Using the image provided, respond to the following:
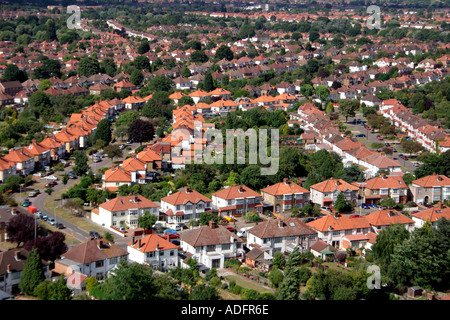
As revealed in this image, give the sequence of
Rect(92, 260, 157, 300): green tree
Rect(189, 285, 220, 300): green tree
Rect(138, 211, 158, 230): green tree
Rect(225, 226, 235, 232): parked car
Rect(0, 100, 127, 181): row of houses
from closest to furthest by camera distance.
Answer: Rect(92, 260, 157, 300): green tree → Rect(189, 285, 220, 300): green tree → Rect(138, 211, 158, 230): green tree → Rect(225, 226, 235, 232): parked car → Rect(0, 100, 127, 181): row of houses

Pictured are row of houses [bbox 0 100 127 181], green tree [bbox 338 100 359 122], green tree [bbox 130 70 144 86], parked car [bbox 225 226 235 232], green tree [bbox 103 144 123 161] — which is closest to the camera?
parked car [bbox 225 226 235 232]

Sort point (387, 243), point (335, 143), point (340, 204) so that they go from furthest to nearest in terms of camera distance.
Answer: point (335, 143) → point (340, 204) → point (387, 243)

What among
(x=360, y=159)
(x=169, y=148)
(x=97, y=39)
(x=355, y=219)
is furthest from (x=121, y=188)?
(x=97, y=39)

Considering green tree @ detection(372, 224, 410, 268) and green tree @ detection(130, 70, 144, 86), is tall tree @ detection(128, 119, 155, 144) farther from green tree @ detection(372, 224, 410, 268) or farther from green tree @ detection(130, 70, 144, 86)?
green tree @ detection(372, 224, 410, 268)

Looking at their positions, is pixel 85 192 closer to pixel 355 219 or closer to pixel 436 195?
pixel 355 219

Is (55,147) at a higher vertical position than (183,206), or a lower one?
higher

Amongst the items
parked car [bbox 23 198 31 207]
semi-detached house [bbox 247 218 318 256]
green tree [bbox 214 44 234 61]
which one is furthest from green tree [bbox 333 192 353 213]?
green tree [bbox 214 44 234 61]

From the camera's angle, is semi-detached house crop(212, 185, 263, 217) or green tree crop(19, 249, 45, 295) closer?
green tree crop(19, 249, 45, 295)

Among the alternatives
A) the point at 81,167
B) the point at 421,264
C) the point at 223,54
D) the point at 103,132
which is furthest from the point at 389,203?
the point at 223,54

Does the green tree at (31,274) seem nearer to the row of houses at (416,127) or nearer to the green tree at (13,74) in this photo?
the row of houses at (416,127)

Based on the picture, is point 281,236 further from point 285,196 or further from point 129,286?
point 129,286
